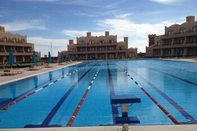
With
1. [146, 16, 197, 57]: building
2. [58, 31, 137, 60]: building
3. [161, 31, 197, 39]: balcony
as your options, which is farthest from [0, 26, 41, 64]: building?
[161, 31, 197, 39]: balcony

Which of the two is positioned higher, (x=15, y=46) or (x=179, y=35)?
(x=179, y=35)

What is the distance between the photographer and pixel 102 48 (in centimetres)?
6312

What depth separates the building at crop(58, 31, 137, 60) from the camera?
204 ft

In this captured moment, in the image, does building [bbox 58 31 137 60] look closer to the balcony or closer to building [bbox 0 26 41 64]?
the balcony

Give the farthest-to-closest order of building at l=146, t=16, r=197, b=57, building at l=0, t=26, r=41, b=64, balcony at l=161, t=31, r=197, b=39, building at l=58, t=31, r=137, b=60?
building at l=58, t=31, r=137, b=60
building at l=146, t=16, r=197, b=57
balcony at l=161, t=31, r=197, b=39
building at l=0, t=26, r=41, b=64

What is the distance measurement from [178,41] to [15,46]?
45491mm

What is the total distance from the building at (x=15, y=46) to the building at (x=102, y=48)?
14.8m

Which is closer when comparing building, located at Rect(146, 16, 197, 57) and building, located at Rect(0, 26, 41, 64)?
building, located at Rect(0, 26, 41, 64)

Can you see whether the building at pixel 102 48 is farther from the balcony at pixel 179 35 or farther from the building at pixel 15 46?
the building at pixel 15 46

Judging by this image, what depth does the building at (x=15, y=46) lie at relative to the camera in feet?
139

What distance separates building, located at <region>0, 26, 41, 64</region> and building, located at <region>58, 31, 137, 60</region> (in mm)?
14772

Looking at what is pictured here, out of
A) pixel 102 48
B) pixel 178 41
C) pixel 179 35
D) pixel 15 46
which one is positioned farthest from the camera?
pixel 102 48

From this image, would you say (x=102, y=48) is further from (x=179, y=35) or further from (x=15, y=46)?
(x=15, y=46)

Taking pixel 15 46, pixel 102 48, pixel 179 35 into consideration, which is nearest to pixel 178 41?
pixel 179 35
